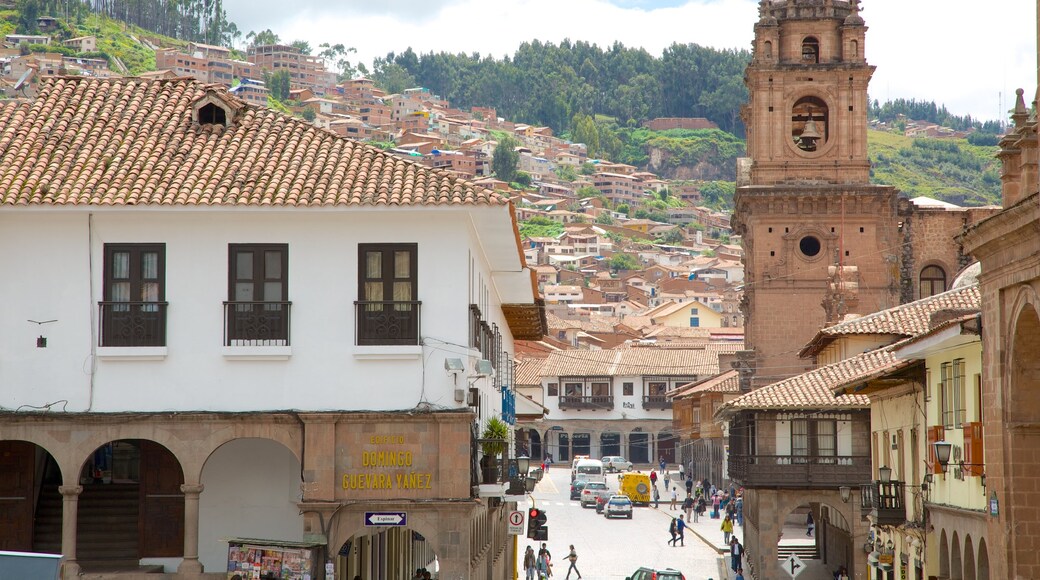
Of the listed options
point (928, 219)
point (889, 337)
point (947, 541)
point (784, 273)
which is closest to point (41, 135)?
point (947, 541)

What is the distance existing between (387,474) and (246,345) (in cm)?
293

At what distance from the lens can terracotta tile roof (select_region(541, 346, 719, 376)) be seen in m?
107

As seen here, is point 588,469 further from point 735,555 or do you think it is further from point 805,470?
point 805,470

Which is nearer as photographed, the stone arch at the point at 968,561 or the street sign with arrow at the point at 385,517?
the street sign with arrow at the point at 385,517

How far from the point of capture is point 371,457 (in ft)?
78.4

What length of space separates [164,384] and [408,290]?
3.98 m

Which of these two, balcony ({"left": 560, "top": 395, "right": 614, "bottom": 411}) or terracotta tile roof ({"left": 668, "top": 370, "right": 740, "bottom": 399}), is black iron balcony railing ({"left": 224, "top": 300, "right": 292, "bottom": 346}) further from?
balcony ({"left": 560, "top": 395, "right": 614, "bottom": 411})

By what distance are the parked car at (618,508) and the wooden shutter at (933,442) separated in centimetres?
3877

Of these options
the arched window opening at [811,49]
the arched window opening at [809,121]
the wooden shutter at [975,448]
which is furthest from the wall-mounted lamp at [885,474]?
the arched window opening at [811,49]

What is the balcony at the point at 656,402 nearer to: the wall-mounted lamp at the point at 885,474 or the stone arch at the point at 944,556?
the wall-mounted lamp at the point at 885,474

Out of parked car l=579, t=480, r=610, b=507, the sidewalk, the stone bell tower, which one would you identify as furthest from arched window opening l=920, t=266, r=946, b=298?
parked car l=579, t=480, r=610, b=507

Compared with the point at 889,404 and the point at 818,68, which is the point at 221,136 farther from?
the point at 818,68

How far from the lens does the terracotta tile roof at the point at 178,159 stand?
937 inches

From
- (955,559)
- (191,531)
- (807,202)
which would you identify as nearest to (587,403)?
(807,202)
